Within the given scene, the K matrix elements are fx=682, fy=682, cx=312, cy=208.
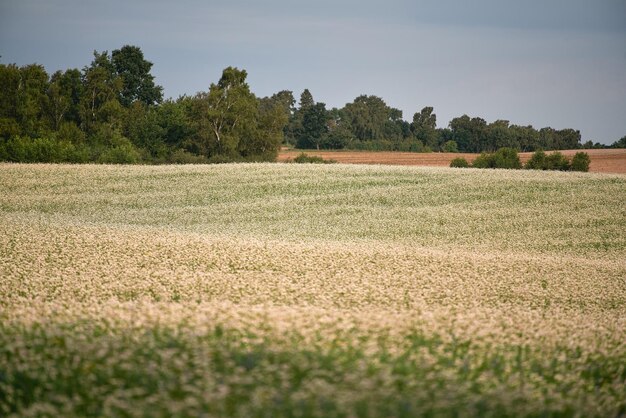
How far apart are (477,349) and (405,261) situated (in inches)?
496

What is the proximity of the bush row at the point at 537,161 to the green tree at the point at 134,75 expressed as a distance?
53877mm

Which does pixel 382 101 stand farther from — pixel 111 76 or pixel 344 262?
pixel 344 262

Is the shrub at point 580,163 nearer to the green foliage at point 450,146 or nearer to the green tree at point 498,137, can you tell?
the green tree at point 498,137

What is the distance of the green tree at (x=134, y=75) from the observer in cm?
10306

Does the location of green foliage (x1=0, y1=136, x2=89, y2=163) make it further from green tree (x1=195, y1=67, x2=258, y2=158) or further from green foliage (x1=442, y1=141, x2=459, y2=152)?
green foliage (x1=442, y1=141, x2=459, y2=152)

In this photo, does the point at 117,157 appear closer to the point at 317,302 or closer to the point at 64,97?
the point at 64,97

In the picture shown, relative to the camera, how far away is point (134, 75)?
342 feet

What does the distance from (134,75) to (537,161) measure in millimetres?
62699

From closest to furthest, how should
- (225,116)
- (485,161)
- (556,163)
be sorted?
(556,163) → (485,161) → (225,116)

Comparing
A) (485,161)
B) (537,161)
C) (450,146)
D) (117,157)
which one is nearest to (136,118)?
(117,157)

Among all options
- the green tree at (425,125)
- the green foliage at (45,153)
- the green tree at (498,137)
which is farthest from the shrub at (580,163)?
the green tree at (425,125)

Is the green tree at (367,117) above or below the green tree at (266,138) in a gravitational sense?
above

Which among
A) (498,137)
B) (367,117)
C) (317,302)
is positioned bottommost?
(317,302)

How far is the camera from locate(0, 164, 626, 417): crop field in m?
5.71
